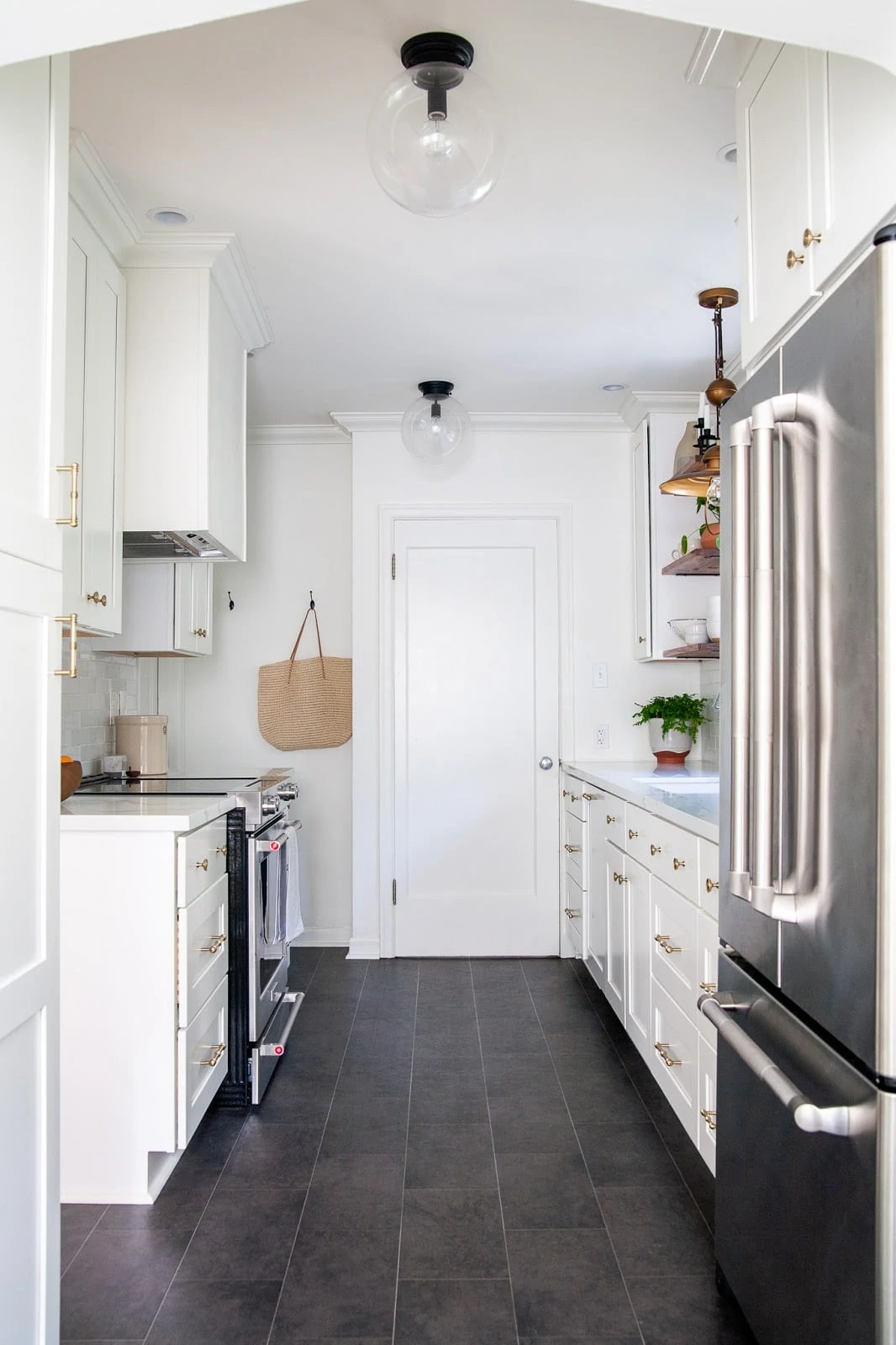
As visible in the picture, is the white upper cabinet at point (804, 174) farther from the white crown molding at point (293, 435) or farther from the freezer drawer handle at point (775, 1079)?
the white crown molding at point (293, 435)

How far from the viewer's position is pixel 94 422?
242 centimetres

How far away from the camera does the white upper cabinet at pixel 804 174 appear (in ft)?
3.99

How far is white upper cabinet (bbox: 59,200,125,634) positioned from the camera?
7.48ft

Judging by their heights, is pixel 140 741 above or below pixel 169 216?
below

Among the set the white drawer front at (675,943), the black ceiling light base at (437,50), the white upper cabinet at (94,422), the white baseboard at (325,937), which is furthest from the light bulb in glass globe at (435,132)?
the white baseboard at (325,937)

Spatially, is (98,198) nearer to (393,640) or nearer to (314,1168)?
(393,640)

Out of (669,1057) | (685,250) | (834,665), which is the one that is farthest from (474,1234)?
(685,250)

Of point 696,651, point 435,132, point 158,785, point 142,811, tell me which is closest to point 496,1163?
point 142,811

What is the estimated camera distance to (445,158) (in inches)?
72.6

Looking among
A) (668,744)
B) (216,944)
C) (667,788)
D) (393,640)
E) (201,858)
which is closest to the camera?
(201,858)

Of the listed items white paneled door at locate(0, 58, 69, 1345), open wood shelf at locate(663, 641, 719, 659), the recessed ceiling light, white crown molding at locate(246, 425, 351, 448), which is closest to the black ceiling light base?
white paneled door at locate(0, 58, 69, 1345)

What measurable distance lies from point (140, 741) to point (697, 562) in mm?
2249

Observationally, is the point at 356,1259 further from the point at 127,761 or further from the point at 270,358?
the point at 270,358

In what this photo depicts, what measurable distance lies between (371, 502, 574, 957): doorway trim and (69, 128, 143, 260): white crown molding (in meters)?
1.91
